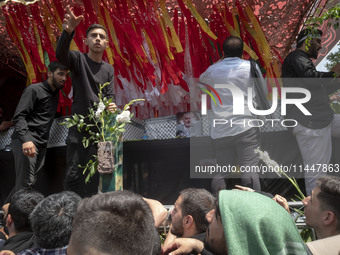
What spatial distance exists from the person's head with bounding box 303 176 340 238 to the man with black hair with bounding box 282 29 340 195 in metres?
1.29

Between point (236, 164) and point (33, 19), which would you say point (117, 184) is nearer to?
point (236, 164)

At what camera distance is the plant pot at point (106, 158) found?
2740mm

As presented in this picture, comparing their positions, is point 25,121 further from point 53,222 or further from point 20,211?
point 53,222

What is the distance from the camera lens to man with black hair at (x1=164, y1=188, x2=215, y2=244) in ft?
6.57

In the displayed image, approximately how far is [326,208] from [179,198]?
2.52 ft

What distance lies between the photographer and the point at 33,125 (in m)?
3.42

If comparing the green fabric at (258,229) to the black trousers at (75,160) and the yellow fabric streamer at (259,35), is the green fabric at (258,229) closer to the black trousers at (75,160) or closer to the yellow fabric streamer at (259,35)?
the black trousers at (75,160)

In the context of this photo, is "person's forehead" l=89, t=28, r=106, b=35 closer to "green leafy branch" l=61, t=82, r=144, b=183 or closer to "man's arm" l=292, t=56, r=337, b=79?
"green leafy branch" l=61, t=82, r=144, b=183

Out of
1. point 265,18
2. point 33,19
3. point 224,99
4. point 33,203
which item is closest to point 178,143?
point 224,99

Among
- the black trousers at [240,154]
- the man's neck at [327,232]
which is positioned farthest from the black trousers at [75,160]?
the man's neck at [327,232]

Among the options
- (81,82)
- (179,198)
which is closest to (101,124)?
(81,82)

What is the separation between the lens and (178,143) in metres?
3.89

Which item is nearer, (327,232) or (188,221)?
(327,232)

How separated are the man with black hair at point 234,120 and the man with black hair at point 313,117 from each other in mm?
405
